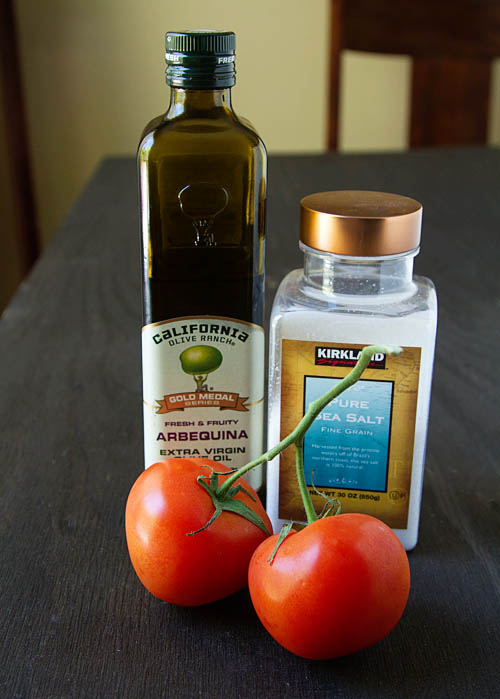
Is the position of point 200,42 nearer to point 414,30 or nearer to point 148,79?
point 414,30

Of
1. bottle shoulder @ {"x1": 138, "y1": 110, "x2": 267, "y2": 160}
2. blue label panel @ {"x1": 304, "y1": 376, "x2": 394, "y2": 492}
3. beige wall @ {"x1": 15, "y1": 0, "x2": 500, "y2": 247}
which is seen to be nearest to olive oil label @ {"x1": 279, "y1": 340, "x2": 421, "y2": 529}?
blue label panel @ {"x1": 304, "y1": 376, "x2": 394, "y2": 492}

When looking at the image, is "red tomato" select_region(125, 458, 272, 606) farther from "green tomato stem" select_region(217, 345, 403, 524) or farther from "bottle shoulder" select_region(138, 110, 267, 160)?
"bottle shoulder" select_region(138, 110, 267, 160)

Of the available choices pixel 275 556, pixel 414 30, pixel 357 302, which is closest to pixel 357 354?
pixel 357 302

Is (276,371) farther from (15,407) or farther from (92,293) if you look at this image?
(92,293)

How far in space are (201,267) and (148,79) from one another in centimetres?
189

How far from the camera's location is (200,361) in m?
0.52

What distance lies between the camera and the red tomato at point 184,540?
0.43 metres

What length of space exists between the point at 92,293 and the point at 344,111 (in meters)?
1.61

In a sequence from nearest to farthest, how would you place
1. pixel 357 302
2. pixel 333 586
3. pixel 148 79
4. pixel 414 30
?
pixel 333 586 < pixel 357 302 < pixel 414 30 < pixel 148 79

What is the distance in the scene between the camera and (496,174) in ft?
4.62

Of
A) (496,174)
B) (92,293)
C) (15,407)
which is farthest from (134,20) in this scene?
(15,407)

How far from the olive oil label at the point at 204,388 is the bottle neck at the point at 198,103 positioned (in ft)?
0.42

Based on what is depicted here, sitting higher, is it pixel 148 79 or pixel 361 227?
pixel 361 227

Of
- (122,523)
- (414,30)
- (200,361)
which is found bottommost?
(122,523)
